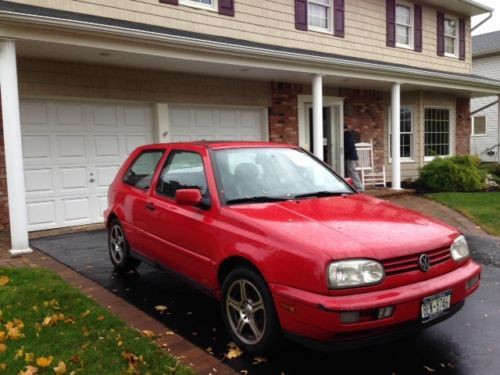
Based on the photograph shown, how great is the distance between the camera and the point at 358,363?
11.8 ft

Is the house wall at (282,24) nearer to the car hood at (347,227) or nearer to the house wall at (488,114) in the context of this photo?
the car hood at (347,227)

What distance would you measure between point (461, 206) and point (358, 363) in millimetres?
8687

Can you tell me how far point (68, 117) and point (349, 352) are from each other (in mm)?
7348

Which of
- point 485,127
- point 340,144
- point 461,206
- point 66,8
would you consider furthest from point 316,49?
point 485,127

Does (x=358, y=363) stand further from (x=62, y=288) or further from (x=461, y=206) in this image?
(x=461, y=206)

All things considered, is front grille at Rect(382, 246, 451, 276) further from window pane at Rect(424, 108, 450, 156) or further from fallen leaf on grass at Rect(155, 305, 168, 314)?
window pane at Rect(424, 108, 450, 156)

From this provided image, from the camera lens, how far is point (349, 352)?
148 inches

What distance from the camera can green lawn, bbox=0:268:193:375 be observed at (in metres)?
3.37

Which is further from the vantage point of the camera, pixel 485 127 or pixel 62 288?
pixel 485 127

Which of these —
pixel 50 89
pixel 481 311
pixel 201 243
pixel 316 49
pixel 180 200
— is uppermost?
pixel 316 49

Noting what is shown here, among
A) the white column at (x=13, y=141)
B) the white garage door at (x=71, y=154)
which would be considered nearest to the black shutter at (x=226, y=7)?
the white garage door at (x=71, y=154)

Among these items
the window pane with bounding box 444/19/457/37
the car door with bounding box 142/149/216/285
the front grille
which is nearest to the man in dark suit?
the window pane with bounding box 444/19/457/37

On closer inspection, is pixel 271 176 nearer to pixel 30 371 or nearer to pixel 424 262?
pixel 424 262

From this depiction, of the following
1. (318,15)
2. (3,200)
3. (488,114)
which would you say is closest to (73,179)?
(3,200)
